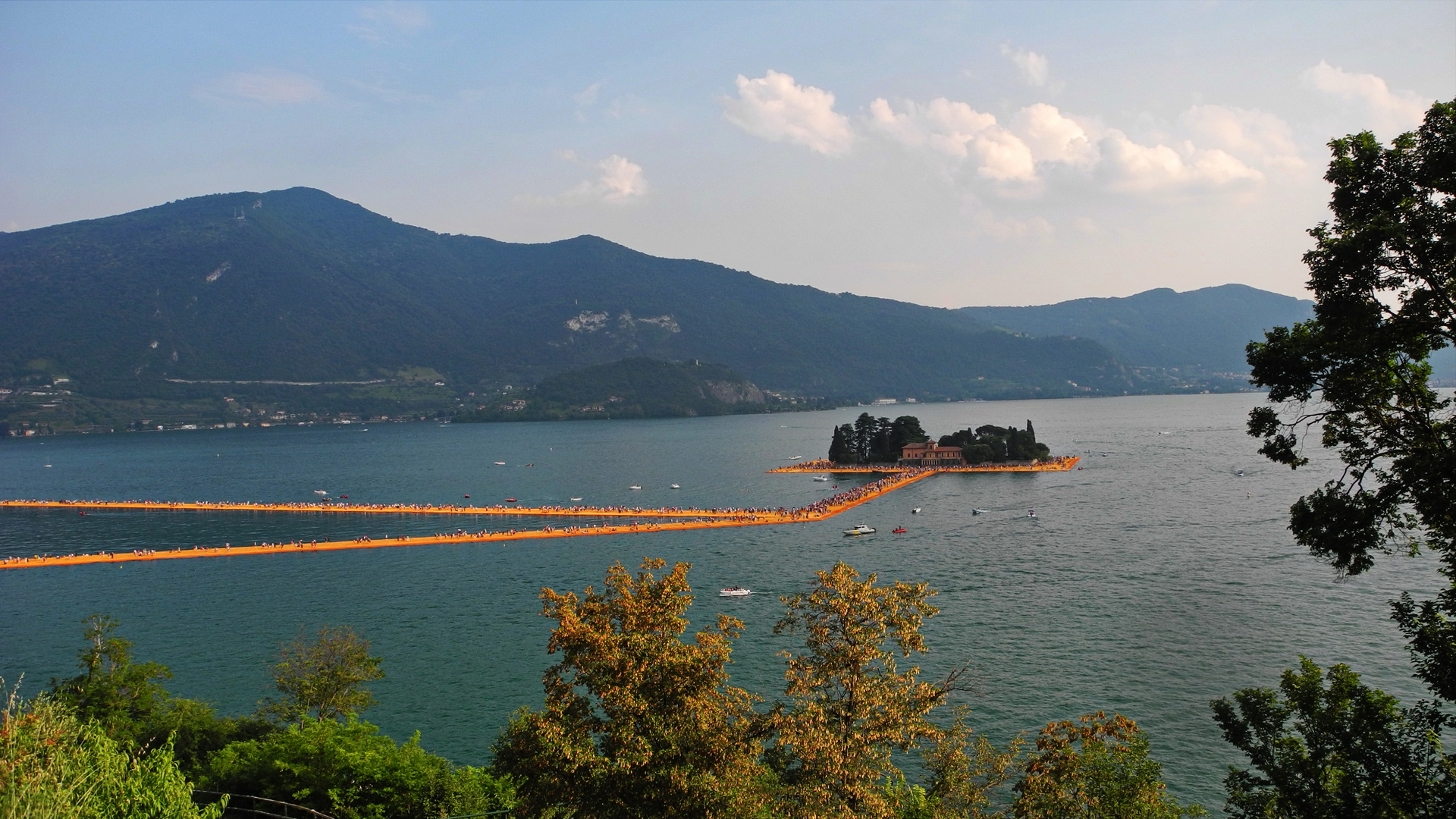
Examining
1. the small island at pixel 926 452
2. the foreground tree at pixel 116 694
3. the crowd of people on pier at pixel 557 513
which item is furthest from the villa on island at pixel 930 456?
the foreground tree at pixel 116 694

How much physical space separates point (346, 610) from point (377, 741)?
32.4m

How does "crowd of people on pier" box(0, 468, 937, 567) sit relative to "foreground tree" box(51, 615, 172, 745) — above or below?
below

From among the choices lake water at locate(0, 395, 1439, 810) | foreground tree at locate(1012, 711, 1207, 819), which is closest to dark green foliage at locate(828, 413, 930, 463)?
lake water at locate(0, 395, 1439, 810)

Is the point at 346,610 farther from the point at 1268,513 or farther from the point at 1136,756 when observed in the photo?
the point at 1268,513

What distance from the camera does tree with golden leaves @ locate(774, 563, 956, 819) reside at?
1418cm

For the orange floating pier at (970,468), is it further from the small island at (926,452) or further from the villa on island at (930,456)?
the villa on island at (930,456)

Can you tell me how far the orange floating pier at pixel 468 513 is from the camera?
238ft

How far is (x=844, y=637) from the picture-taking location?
15570mm

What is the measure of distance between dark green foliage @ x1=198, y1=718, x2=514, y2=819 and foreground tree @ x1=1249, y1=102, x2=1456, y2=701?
18969mm

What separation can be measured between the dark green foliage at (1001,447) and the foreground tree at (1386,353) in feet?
403

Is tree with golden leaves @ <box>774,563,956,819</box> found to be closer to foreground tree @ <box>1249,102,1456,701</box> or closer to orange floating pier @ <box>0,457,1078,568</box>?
A: foreground tree @ <box>1249,102,1456,701</box>

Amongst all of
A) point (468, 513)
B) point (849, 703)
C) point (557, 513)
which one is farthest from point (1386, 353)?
point (468, 513)

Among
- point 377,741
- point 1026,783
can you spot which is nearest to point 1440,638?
point 1026,783

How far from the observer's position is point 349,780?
22.2 metres
